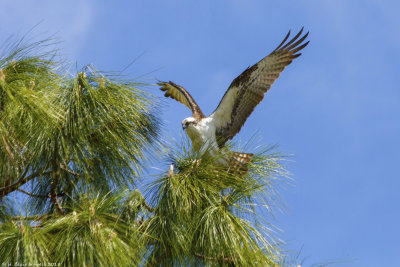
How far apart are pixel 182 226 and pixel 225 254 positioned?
0.77 feet

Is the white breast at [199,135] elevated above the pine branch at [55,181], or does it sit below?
above

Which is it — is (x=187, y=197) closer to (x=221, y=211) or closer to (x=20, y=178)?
(x=221, y=211)

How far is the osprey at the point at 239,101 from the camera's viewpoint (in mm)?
4117

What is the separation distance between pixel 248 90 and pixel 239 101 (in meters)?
0.09

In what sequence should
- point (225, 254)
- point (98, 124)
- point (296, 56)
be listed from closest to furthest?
point (225, 254), point (98, 124), point (296, 56)

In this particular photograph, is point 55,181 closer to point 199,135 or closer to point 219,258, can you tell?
point 219,258

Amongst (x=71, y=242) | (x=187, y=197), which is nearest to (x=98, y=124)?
(x=187, y=197)

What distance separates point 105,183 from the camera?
348cm

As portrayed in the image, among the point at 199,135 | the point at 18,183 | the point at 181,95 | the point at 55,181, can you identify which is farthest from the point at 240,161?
the point at 181,95

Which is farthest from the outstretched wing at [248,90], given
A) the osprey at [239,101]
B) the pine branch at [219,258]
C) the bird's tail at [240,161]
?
the pine branch at [219,258]

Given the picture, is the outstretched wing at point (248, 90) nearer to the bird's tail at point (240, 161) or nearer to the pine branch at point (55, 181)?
the bird's tail at point (240, 161)

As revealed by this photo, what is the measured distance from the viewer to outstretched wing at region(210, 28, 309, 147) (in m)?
4.12

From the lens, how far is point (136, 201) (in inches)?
129

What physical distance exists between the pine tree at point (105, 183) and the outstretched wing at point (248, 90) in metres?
0.71
